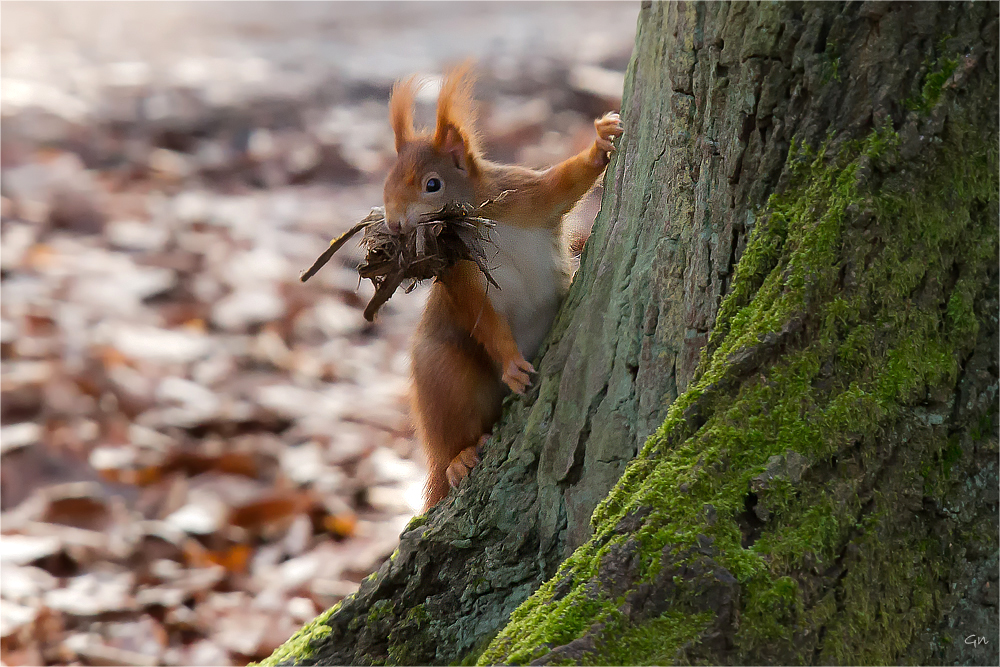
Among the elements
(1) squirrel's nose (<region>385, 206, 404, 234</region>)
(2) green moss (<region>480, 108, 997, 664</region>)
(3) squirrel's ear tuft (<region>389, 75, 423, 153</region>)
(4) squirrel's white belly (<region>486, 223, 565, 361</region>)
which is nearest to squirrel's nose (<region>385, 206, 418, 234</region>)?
(1) squirrel's nose (<region>385, 206, 404, 234</region>)

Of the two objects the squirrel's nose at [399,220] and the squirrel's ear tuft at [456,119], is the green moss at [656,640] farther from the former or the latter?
the squirrel's ear tuft at [456,119]

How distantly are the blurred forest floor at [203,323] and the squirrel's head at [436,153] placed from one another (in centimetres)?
24

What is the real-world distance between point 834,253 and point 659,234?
41 centimetres

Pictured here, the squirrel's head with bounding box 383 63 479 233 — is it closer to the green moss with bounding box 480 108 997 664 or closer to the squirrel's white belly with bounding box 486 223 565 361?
the squirrel's white belly with bounding box 486 223 565 361

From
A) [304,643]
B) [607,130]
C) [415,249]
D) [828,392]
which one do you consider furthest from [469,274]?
[828,392]

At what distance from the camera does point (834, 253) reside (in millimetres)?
1359

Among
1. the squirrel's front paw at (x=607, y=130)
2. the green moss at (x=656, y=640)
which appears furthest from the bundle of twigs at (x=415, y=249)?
the green moss at (x=656, y=640)

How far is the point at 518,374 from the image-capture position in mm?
2037

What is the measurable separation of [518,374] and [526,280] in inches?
16.4

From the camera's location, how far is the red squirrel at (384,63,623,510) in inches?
90.5

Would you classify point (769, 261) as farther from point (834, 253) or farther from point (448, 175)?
point (448, 175)

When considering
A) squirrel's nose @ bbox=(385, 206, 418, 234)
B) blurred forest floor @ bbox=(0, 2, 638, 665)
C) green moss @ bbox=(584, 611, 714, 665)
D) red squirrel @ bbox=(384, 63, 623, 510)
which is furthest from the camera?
blurred forest floor @ bbox=(0, 2, 638, 665)

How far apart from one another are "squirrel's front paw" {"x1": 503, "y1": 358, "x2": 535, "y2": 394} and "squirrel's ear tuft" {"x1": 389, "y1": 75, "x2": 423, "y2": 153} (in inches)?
33.1

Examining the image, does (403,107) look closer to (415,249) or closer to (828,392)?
(415,249)
